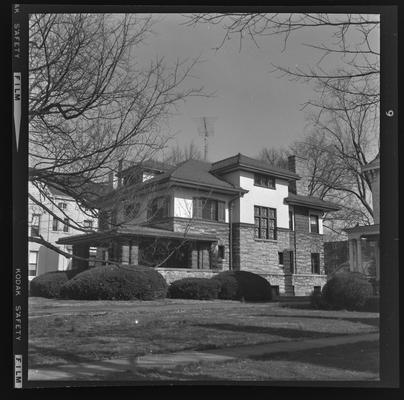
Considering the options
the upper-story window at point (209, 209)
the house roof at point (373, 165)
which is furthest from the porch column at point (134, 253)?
the house roof at point (373, 165)

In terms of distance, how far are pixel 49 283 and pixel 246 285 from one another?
254cm

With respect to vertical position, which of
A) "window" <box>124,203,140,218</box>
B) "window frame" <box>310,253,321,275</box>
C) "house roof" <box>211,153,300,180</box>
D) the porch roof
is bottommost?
"window frame" <box>310,253,321,275</box>

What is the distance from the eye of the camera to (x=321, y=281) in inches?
258

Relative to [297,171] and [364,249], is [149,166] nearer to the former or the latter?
[297,171]

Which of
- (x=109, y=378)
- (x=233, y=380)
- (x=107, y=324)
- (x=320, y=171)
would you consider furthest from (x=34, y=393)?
(x=320, y=171)

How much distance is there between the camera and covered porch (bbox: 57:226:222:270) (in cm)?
545

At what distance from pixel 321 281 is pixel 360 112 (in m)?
2.25

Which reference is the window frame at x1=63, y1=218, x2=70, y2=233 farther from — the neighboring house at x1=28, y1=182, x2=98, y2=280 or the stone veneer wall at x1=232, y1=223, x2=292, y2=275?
the stone veneer wall at x1=232, y1=223, x2=292, y2=275

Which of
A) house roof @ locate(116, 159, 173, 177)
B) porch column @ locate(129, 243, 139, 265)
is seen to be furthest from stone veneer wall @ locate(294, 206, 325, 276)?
porch column @ locate(129, 243, 139, 265)

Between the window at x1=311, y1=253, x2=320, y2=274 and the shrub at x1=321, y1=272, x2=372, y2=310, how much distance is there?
8.4 inches

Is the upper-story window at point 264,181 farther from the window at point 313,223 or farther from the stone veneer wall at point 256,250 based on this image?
the window at point 313,223

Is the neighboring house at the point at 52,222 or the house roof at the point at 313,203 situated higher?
the house roof at the point at 313,203

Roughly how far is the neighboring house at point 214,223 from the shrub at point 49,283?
309mm

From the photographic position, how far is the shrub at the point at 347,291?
5.73 metres
